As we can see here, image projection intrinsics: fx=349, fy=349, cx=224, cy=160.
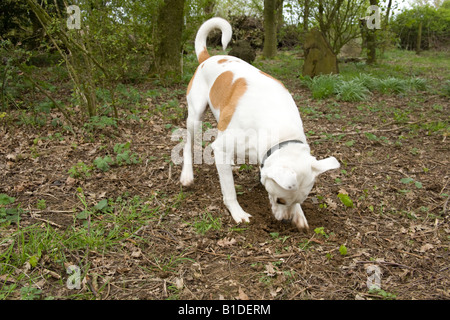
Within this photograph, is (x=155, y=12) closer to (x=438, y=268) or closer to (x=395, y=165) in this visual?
(x=395, y=165)

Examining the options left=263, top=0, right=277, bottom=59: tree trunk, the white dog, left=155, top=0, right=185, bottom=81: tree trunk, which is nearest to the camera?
the white dog

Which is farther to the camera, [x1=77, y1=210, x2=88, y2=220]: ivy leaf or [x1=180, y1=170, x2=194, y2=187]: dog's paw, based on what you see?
[x1=180, y1=170, x2=194, y2=187]: dog's paw

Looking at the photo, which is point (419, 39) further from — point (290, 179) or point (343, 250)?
point (290, 179)

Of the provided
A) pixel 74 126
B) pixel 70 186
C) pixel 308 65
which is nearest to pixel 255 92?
pixel 70 186

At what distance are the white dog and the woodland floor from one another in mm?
333

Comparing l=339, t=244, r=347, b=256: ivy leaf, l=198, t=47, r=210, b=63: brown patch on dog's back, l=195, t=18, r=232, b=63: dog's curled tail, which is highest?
l=195, t=18, r=232, b=63: dog's curled tail

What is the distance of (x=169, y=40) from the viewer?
7.47m

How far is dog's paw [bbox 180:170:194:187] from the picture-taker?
394 centimetres

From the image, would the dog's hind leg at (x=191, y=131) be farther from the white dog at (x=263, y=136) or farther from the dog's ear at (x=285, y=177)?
the dog's ear at (x=285, y=177)

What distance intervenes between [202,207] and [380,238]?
166 centimetres

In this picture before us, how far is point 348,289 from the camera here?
7.97 ft

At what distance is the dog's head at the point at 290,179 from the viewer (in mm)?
2504

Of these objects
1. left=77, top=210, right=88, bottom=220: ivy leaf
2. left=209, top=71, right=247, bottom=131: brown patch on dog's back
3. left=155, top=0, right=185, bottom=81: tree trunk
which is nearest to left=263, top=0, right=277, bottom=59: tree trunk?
left=155, top=0, right=185, bottom=81: tree trunk

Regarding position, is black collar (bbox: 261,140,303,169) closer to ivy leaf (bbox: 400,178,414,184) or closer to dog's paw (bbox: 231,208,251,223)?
dog's paw (bbox: 231,208,251,223)
